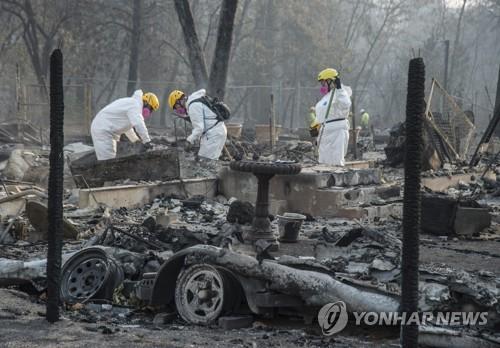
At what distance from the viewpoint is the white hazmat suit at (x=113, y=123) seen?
44.6 feet

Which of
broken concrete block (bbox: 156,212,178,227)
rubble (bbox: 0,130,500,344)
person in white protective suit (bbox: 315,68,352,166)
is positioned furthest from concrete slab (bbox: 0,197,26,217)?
person in white protective suit (bbox: 315,68,352,166)

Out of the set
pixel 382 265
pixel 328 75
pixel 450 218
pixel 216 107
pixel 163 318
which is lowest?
pixel 163 318

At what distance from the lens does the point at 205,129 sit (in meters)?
14.4

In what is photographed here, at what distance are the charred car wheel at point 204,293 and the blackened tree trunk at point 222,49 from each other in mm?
14404

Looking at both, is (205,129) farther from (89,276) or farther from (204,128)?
(89,276)

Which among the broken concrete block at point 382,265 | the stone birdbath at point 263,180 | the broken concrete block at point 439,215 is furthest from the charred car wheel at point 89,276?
the broken concrete block at point 439,215

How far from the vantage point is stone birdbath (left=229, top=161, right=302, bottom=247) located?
24.9ft

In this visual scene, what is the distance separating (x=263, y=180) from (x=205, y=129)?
6808 mm

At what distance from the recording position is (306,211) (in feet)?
36.6

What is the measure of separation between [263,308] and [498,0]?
164ft

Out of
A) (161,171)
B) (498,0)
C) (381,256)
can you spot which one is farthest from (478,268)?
(498,0)

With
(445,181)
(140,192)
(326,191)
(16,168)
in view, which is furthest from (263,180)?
(16,168)

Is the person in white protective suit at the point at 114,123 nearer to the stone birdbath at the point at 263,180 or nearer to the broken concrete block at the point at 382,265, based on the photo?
the stone birdbath at the point at 263,180

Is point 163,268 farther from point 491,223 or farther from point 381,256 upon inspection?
point 491,223
